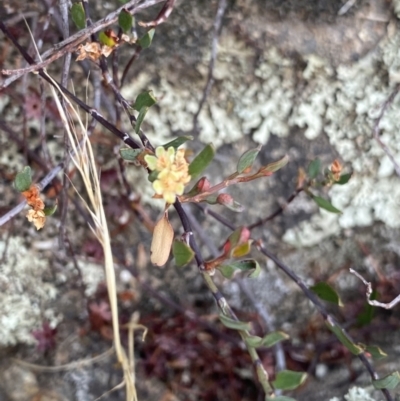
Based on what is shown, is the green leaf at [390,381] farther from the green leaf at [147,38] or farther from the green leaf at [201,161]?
the green leaf at [147,38]

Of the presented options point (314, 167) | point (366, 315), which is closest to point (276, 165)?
point (314, 167)

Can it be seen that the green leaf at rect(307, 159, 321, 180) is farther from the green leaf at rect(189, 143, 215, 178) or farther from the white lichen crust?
the white lichen crust

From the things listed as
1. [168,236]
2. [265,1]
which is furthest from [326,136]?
[168,236]

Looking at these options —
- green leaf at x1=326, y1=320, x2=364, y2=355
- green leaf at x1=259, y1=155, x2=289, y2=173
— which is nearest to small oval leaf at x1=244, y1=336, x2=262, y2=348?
green leaf at x1=326, y1=320, x2=364, y2=355

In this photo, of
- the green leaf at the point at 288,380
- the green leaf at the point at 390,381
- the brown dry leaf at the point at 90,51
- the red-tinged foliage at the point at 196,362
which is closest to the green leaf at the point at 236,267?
the green leaf at the point at 288,380

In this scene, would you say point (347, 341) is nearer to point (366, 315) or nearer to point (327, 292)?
point (327, 292)

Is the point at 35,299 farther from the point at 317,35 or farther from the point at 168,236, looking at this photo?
the point at 317,35
